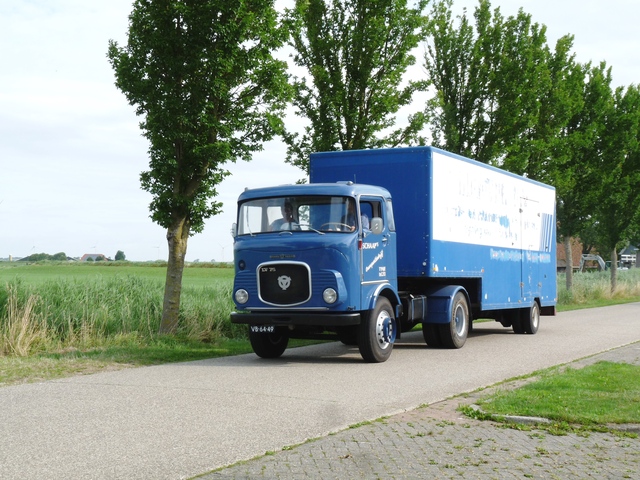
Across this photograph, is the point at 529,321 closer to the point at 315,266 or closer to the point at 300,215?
the point at 300,215

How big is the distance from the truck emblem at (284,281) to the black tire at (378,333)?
1288 millimetres

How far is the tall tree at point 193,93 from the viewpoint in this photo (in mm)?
14812

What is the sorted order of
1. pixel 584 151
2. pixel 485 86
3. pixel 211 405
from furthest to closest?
1. pixel 584 151
2. pixel 485 86
3. pixel 211 405

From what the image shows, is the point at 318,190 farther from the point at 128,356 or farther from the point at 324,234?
the point at 128,356

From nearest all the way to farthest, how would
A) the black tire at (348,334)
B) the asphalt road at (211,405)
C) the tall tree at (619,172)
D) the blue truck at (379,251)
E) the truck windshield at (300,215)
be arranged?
the asphalt road at (211,405), the blue truck at (379,251), the truck windshield at (300,215), the black tire at (348,334), the tall tree at (619,172)

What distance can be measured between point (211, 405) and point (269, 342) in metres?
4.73

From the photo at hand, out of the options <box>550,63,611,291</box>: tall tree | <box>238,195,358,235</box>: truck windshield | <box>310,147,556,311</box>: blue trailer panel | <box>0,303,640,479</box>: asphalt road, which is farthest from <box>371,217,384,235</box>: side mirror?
<box>550,63,611,291</box>: tall tree

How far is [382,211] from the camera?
524 inches

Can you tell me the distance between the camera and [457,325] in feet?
50.4

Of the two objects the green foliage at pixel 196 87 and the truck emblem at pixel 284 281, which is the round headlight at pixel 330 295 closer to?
the truck emblem at pixel 284 281

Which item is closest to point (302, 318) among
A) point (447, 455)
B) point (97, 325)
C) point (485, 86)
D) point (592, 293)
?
point (97, 325)

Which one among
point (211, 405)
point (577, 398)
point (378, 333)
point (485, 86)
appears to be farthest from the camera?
point (485, 86)

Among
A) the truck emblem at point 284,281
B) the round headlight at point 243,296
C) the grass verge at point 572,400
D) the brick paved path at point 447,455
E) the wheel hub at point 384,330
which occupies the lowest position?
the brick paved path at point 447,455

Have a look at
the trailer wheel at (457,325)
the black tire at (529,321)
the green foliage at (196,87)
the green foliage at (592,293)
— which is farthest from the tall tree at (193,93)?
the green foliage at (592,293)
